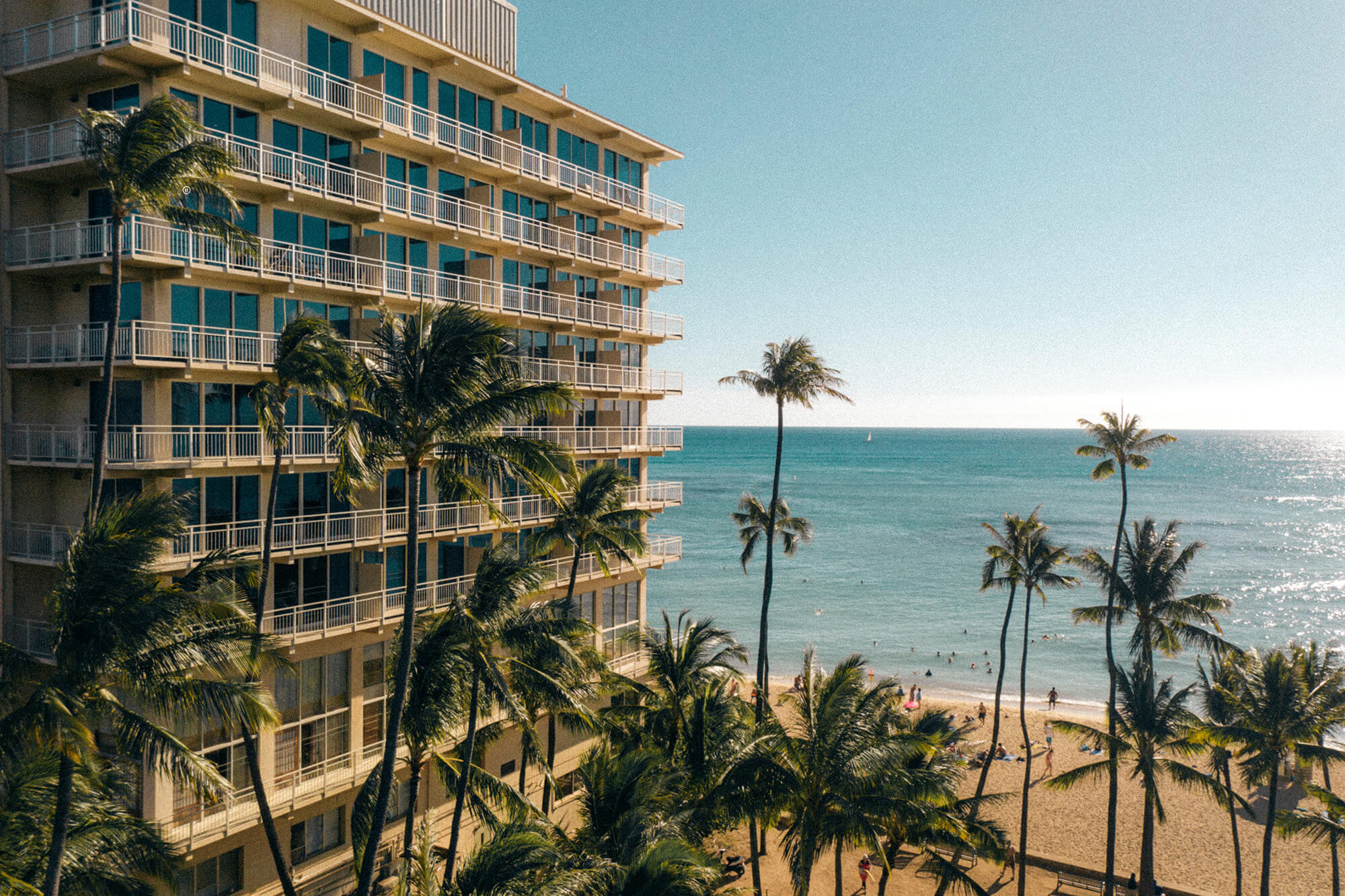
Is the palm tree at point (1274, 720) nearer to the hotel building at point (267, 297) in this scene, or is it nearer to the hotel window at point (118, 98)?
the hotel building at point (267, 297)

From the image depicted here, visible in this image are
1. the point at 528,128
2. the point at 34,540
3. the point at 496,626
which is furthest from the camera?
the point at 528,128

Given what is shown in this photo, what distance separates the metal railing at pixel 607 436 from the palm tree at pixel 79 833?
16.8 meters

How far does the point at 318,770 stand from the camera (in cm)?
2486

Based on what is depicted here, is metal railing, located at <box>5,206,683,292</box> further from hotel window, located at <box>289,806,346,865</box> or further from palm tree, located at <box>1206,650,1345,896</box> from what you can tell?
palm tree, located at <box>1206,650,1345,896</box>

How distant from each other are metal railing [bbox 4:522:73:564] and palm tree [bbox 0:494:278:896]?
9211 millimetres

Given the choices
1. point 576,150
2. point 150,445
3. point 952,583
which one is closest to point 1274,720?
point 576,150

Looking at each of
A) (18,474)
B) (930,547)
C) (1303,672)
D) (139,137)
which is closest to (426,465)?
(18,474)

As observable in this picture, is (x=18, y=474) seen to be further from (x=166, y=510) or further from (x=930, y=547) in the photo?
(x=930, y=547)

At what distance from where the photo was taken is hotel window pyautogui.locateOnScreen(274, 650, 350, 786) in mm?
24203

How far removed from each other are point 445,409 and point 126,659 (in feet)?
20.5

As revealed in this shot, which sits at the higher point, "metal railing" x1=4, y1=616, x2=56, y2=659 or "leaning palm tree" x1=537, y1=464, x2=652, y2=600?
"leaning palm tree" x1=537, y1=464, x2=652, y2=600

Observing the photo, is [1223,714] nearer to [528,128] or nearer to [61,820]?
[528,128]

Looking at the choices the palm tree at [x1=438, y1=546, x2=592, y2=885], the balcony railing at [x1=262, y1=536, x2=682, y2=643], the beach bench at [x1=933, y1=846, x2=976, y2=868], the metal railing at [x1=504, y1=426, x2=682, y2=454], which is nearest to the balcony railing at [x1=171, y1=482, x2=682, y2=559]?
the palm tree at [x1=438, y1=546, x2=592, y2=885]

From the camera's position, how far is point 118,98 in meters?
21.8
